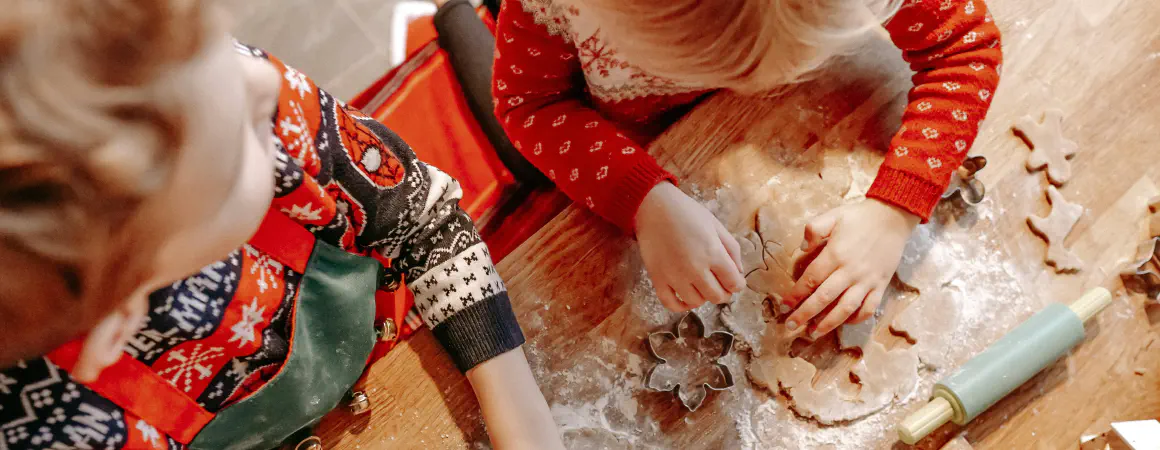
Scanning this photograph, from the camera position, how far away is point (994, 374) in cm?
58

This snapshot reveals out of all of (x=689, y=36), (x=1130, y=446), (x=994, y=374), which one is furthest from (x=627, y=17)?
(x=1130, y=446)

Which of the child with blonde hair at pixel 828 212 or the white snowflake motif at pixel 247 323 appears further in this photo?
the child with blonde hair at pixel 828 212

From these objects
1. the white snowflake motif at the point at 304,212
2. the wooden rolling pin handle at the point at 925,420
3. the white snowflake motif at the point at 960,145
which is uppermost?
the white snowflake motif at the point at 304,212

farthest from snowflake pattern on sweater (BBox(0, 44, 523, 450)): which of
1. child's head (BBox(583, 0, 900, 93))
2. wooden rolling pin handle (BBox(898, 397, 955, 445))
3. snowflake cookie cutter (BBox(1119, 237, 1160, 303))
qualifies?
snowflake cookie cutter (BBox(1119, 237, 1160, 303))

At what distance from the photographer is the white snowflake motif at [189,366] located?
18.0 inches

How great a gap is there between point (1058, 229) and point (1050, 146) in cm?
9

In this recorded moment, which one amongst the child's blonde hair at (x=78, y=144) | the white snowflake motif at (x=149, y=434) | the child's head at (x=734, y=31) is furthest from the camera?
the white snowflake motif at (x=149, y=434)

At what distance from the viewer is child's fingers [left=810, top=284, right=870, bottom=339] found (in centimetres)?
61

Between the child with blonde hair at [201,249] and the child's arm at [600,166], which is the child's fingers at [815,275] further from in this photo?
the child with blonde hair at [201,249]

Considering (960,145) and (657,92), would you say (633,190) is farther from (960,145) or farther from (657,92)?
(960,145)

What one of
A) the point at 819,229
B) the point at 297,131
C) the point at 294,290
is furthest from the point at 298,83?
the point at 819,229

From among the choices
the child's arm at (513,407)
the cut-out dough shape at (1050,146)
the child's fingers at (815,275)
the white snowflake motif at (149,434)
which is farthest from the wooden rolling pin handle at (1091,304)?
the white snowflake motif at (149,434)

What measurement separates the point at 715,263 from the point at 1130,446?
0.40 meters

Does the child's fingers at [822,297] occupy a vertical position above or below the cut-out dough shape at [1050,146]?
below
